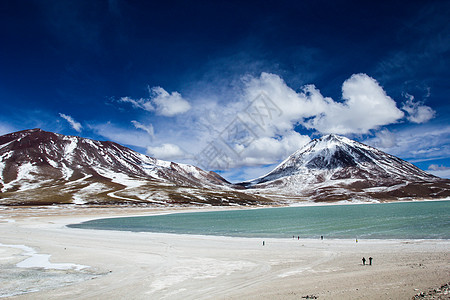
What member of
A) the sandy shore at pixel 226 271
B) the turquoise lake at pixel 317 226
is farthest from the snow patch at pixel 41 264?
the turquoise lake at pixel 317 226

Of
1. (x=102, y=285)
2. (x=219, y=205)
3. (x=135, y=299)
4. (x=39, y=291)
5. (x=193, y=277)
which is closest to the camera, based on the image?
(x=135, y=299)

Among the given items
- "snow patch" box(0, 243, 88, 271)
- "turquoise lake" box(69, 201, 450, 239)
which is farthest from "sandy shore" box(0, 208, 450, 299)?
"turquoise lake" box(69, 201, 450, 239)

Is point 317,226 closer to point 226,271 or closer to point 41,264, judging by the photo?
point 226,271

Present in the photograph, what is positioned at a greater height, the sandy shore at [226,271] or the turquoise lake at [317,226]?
the turquoise lake at [317,226]

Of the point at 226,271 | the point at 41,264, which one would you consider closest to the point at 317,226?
the point at 226,271

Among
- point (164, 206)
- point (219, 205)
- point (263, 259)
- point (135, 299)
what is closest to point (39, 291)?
point (135, 299)

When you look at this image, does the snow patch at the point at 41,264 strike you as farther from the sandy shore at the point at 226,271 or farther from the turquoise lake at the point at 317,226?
the turquoise lake at the point at 317,226

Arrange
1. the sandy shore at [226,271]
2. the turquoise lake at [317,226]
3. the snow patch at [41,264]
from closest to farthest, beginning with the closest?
1. the sandy shore at [226,271]
2. the snow patch at [41,264]
3. the turquoise lake at [317,226]

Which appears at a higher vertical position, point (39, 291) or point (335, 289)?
point (335, 289)

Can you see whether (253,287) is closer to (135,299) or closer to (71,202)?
(135,299)
